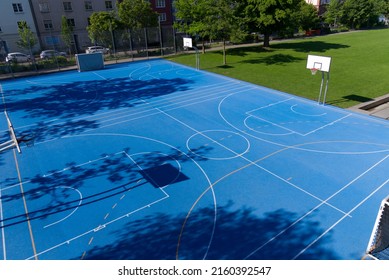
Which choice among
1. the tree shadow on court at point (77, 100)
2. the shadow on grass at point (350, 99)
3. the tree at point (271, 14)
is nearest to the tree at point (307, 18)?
the tree at point (271, 14)

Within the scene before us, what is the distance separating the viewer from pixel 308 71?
26.0 meters

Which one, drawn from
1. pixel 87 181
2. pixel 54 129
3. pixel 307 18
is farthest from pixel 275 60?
pixel 307 18

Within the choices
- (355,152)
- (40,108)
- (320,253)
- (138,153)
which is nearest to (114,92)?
(40,108)

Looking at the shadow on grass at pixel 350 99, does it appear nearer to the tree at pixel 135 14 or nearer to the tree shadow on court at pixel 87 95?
the tree shadow on court at pixel 87 95

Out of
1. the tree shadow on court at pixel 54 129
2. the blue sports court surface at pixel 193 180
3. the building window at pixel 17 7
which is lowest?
the blue sports court surface at pixel 193 180

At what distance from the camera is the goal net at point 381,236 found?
21.8ft

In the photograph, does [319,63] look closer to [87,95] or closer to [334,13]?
[87,95]

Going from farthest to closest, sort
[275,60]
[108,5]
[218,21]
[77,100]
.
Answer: [108,5] → [275,60] → [218,21] → [77,100]

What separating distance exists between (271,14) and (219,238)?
3339 cm

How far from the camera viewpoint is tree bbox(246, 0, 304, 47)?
34.2m

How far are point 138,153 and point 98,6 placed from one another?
45303 mm

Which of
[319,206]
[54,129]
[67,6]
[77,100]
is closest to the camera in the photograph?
[319,206]

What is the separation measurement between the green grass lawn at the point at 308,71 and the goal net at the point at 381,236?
40.6ft

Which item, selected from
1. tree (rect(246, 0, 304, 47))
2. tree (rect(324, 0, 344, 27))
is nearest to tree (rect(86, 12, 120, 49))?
tree (rect(246, 0, 304, 47))
